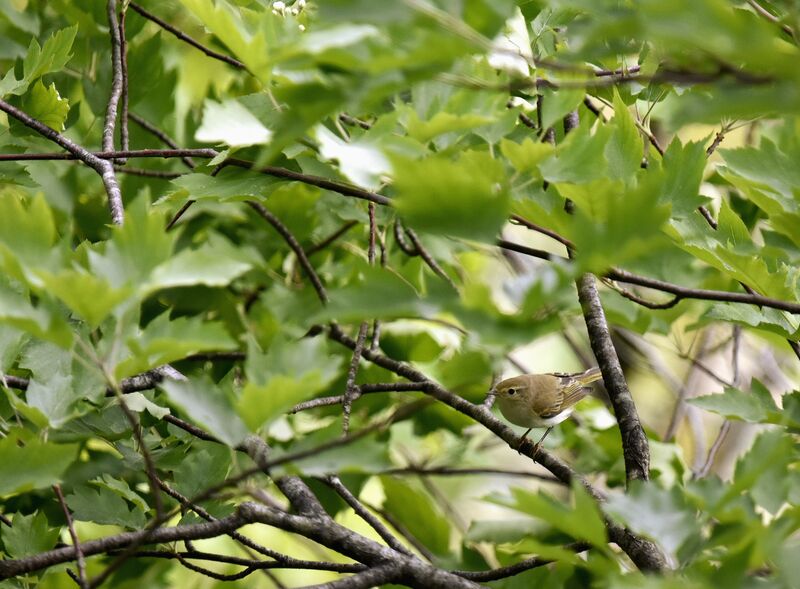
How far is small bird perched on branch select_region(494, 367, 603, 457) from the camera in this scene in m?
2.34

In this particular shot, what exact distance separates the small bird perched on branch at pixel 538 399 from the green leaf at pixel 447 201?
148 centimetres


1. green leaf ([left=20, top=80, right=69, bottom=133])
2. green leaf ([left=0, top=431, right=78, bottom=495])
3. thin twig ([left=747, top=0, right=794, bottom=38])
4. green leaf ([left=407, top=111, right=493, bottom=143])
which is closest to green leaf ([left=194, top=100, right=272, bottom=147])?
green leaf ([left=407, top=111, right=493, bottom=143])

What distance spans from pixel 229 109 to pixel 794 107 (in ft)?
2.33

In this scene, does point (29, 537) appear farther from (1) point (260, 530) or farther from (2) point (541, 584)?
(1) point (260, 530)

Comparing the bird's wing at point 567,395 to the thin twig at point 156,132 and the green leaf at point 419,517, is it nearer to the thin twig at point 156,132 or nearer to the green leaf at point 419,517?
the green leaf at point 419,517

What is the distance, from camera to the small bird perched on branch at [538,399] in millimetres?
2344

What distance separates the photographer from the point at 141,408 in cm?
140

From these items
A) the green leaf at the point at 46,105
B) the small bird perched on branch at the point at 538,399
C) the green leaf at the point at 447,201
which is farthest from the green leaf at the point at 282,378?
the small bird perched on branch at the point at 538,399

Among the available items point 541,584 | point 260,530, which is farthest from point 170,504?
point 260,530

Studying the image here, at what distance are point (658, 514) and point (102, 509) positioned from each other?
2.72 ft

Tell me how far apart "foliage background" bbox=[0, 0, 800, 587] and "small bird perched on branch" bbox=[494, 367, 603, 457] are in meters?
0.05

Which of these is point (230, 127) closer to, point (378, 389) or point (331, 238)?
point (378, 389)

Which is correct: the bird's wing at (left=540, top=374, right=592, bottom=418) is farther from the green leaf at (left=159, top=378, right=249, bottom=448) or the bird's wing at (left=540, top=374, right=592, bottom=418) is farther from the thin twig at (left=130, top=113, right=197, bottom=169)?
the green leaf at (left=159, top=378, right=249, bottom=448)

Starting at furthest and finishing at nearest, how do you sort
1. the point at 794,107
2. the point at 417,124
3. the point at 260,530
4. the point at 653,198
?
the point at 260,530
the point at 417,124
the point at 653,198
the point at 794,107
